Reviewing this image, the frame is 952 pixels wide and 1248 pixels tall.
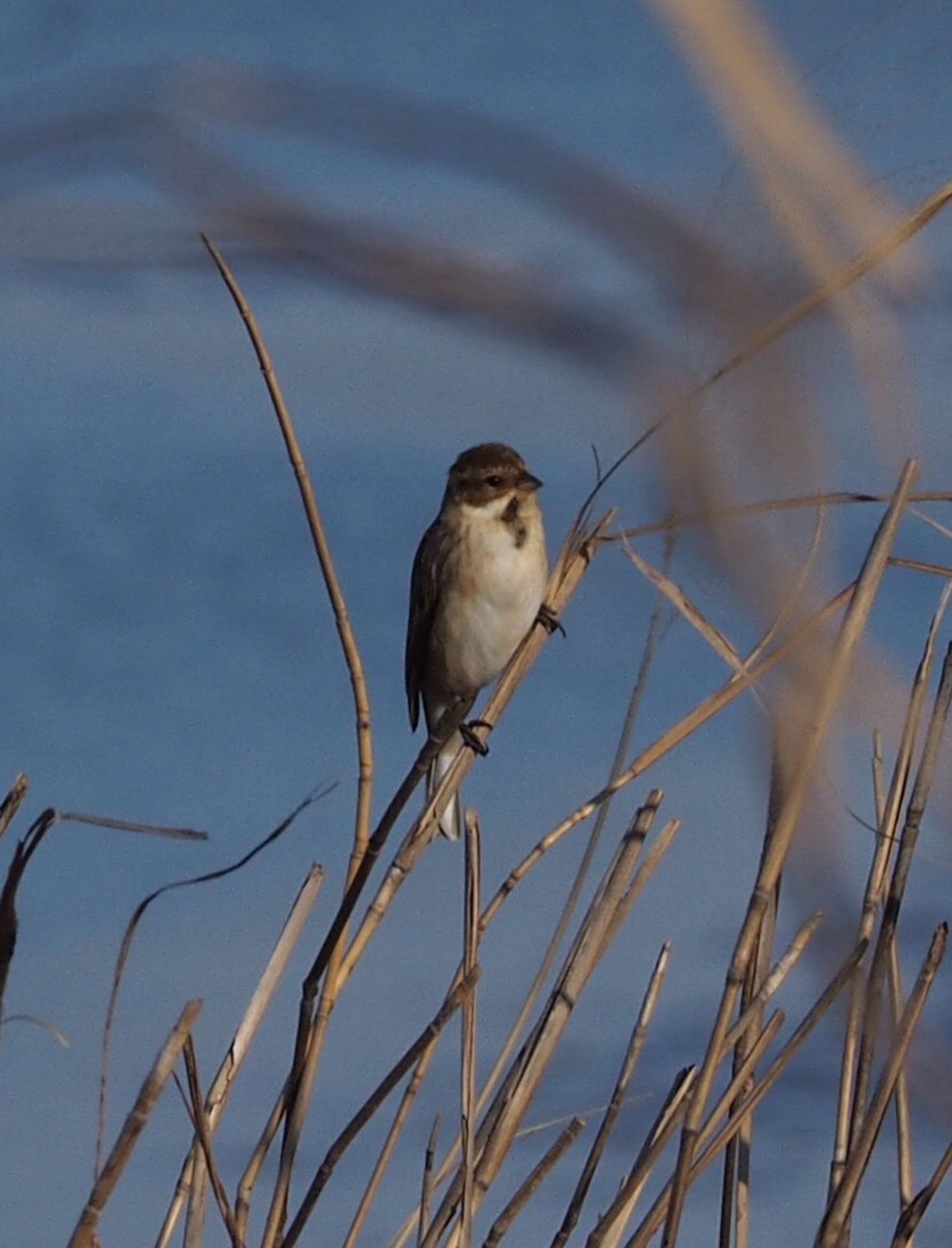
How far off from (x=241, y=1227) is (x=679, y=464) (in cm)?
191

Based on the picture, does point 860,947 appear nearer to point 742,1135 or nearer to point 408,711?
point 742,1135

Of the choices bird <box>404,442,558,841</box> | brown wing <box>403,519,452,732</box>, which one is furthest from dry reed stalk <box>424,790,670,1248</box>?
brown wing <box>403,519,452,732</box>

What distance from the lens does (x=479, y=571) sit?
18.0 ft

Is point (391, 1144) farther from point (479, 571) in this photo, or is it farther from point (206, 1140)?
point (479, 571)

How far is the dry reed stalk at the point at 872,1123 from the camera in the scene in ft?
8.08

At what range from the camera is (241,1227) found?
229 cm

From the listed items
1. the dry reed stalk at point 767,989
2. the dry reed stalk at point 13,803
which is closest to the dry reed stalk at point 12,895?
the dry reed stalk at point 13,803

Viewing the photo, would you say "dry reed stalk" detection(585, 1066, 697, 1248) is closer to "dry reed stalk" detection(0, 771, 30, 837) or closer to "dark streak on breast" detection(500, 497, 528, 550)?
"dry reed stalk" detection(0, 771, 30, 837)

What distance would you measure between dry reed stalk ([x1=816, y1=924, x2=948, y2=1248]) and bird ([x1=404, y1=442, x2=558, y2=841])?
8.82 ft

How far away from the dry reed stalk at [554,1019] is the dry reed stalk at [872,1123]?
1.53 ft

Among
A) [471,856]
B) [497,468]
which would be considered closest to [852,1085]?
[471,856]

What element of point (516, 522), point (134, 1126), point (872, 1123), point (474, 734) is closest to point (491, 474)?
point (516, 522)

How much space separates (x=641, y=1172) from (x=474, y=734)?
78cm

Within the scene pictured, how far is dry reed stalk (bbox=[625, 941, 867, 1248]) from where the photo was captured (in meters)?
2.38
